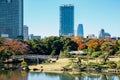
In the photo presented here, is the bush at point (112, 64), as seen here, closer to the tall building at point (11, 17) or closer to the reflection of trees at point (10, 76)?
the reflection of trees at point (10, 76)

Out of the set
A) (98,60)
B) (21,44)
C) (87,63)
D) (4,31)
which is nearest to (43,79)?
(87,63)

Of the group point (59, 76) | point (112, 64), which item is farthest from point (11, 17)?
point (59, 76)

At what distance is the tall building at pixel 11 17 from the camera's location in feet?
468

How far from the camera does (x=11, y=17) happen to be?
144 metres

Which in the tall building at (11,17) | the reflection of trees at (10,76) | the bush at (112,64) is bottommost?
the reflection of trees at (10,76)

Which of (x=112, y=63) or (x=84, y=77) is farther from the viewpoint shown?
(x=112, y=63)

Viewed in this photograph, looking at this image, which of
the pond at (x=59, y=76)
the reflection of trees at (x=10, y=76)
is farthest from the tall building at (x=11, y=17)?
the pond at (x=59, y=76)

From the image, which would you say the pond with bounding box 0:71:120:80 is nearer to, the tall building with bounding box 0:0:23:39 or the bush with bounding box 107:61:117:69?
the bush with bounding box 107:61:117:69

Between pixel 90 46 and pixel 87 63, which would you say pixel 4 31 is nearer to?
pixel 90 46

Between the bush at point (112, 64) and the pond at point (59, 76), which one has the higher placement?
the bush at point (112, 64)

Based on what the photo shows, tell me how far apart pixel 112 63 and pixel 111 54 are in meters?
11.7

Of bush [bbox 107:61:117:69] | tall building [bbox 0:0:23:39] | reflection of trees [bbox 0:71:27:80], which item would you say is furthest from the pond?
tall building [bbox 0:0:23:39]

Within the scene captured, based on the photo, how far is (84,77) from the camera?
46594 mm

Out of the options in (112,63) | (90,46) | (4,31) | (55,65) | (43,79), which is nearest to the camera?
(43,79)
